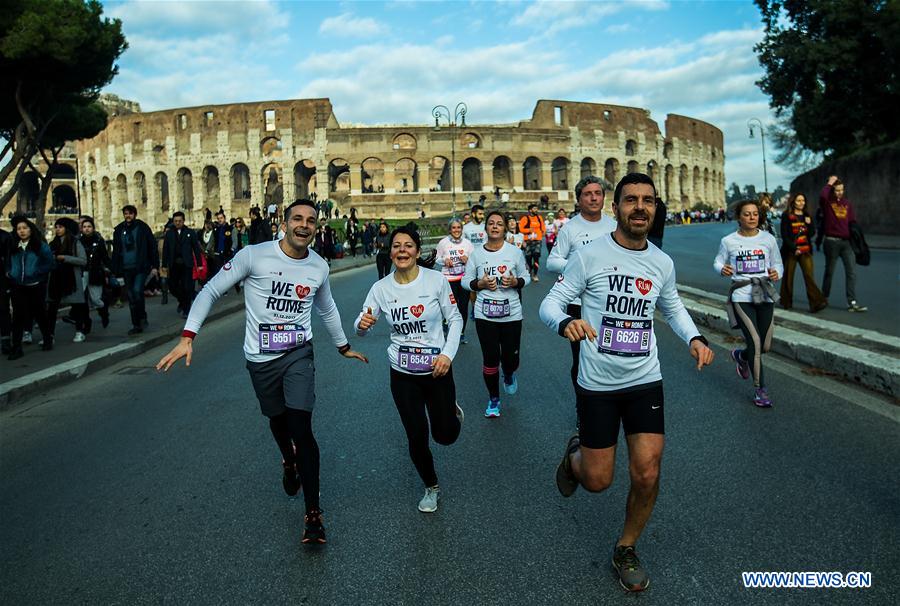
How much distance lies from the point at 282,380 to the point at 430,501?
1.04 m

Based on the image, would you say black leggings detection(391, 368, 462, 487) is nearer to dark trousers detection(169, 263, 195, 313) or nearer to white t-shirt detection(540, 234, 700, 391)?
white t-shirt detection(540, 234, 700, 391)

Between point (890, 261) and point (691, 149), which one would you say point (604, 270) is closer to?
point (890, 261)

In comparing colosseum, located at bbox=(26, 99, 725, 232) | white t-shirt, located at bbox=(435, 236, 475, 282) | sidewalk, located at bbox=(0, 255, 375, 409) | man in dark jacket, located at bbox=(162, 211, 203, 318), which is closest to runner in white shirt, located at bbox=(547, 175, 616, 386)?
white t-shirt, located at bbox=(435, 236, 475, 282)

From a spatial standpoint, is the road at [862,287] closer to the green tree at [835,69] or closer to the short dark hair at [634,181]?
the short dark hair at [634,181]

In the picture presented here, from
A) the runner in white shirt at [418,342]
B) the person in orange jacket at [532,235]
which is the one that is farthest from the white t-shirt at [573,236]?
the person in orange jacket at [532,235]

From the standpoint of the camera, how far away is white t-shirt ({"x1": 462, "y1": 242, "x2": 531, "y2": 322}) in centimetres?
579

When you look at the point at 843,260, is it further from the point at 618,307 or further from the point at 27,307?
the point at 27,307

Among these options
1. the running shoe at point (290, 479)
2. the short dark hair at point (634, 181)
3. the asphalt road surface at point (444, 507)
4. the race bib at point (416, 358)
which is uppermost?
the short dark hair at point (634, 181)

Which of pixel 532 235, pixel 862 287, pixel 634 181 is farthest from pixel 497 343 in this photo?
pixel 532 235

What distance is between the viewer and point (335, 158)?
189ft

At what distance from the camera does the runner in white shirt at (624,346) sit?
289 cm

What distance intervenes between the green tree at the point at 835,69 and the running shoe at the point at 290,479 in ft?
86.5

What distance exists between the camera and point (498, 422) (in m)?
5.31

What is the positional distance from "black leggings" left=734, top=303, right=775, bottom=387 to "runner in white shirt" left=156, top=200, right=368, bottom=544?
12.4 feet
